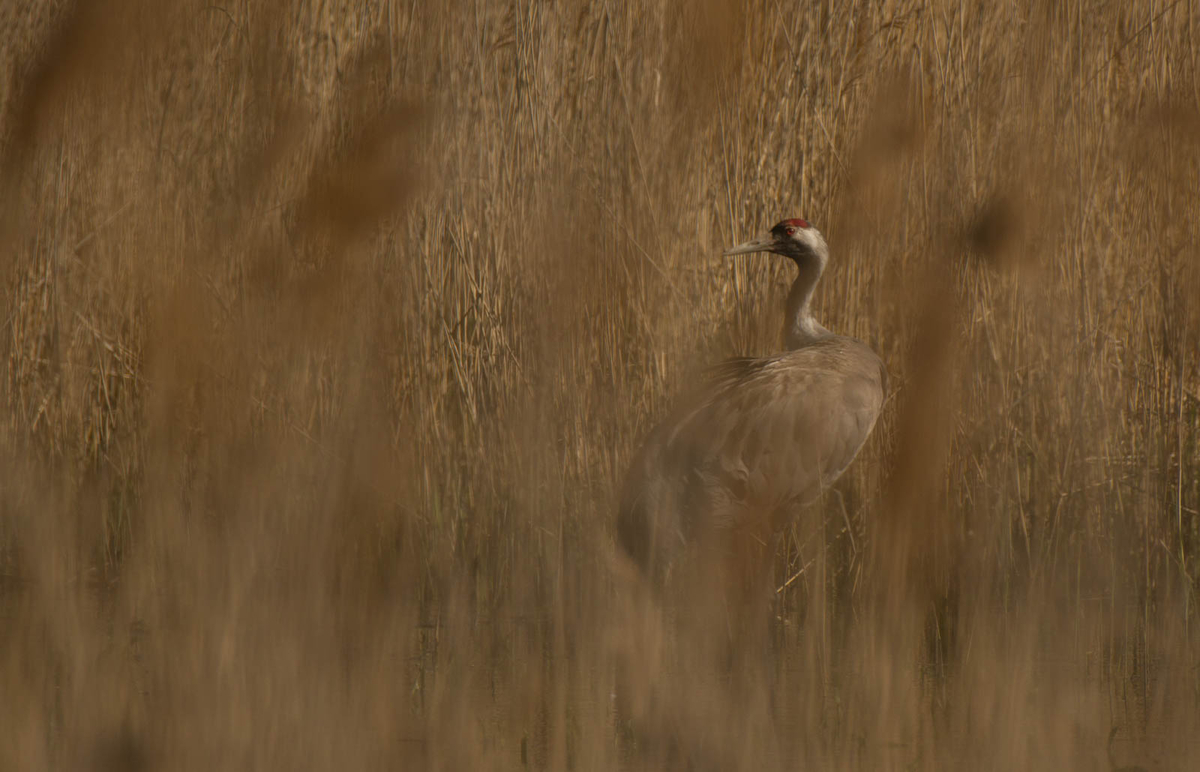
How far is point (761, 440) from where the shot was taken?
3.62 m

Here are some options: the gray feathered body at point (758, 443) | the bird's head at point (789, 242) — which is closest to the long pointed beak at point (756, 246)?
the bird's head at point (789, 242)

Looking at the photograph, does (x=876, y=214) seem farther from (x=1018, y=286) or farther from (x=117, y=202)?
(x=117, y=202)

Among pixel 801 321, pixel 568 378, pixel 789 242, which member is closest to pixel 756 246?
pixel 789 242

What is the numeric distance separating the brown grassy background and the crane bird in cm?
13

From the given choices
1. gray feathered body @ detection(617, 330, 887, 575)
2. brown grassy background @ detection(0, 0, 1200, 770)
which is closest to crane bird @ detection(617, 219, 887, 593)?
gray feathered body @ detection(617, 330, 887, 575)

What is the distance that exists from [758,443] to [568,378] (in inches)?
24.6

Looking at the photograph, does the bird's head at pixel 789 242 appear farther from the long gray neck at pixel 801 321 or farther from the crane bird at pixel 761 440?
the long gray neck at pixel 801 321

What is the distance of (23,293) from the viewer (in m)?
3.97

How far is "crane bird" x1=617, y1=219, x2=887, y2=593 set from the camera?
330 cm

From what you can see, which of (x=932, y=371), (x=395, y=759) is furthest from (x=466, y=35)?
(x=932, y=371)

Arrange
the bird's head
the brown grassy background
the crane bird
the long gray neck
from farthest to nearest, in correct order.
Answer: the long gray neck, the bird's head, the crane bird, the brown grassy background

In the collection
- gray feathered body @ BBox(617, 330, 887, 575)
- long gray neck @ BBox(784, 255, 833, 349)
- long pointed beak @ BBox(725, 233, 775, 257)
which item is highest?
long pointed beak @ BBox(725, 233, 775, 257)

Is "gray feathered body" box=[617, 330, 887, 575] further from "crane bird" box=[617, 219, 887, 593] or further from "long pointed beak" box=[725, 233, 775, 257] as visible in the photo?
"long pointed beak" box=[725, 233, 775, 257]

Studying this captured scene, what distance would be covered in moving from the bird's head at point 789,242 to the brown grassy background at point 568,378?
118mm
